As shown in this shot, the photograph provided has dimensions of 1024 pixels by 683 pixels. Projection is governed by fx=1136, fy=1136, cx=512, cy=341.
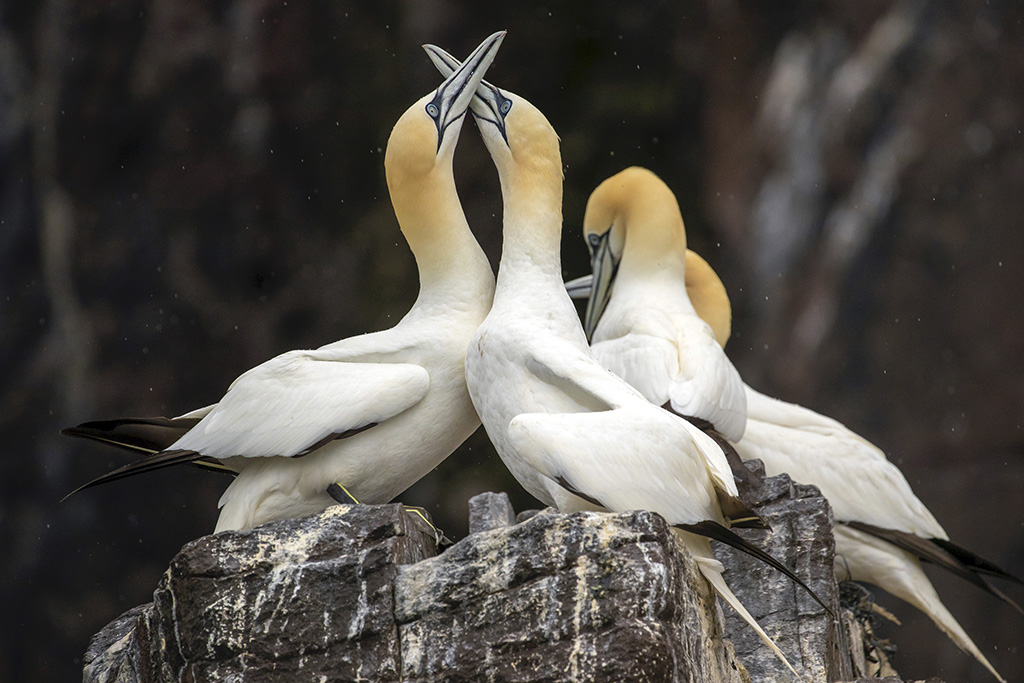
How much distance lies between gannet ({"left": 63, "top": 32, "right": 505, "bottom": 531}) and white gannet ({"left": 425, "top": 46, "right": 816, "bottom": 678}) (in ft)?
0.82

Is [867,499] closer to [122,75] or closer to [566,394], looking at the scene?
[566,394]

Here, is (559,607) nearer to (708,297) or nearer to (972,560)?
(972,560)

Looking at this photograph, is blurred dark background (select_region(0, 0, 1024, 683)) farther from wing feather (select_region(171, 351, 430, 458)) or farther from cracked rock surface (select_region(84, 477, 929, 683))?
cracked rock surface (select_region(84, 477, 929, 683))

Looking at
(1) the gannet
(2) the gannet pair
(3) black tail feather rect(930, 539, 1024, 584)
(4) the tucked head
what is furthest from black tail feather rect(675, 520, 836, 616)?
(4) the tucked head

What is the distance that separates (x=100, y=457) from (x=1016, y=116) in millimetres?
7858

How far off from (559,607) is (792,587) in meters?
1.86

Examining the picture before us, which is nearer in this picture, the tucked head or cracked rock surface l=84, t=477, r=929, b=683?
cracked rock surface l=84, t=477, r=929, b=683

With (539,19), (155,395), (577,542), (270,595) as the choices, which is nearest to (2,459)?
(155,395)

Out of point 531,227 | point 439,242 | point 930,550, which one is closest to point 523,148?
point 531,227

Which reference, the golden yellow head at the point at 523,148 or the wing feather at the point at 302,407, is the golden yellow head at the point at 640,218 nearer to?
the golden yellow head at the point at 523,148

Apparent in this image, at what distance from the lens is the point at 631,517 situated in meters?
2.84

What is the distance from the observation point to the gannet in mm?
3670

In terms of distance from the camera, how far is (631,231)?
20.1ft

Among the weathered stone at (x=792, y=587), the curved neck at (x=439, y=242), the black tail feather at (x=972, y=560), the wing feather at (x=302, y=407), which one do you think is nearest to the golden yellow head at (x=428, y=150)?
the curved neck at (x=439, y=242)
